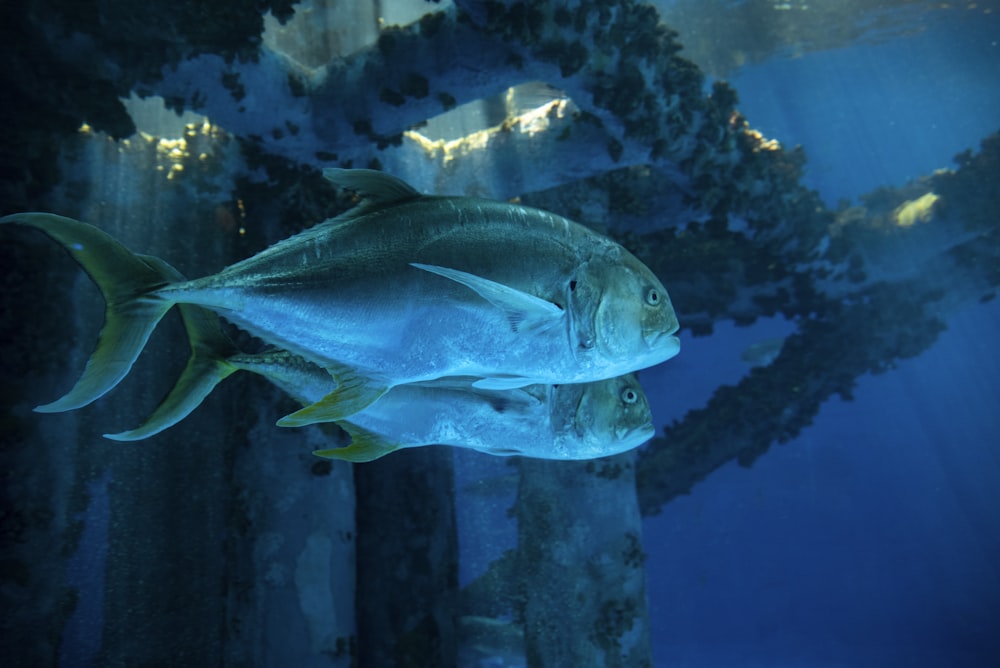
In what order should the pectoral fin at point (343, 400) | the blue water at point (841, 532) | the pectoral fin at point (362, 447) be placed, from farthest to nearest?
the blue water at point (841, 532), the pectoral fin at point (362, 447), the pectoral fin at point (343, 400)

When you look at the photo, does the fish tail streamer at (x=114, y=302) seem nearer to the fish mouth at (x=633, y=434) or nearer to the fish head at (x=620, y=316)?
the fish head at (x=620, y=316)

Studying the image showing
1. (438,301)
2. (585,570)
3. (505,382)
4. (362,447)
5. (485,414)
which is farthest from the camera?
(585,570)

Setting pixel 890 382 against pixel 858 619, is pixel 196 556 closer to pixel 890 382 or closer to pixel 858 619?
pixel 858 619

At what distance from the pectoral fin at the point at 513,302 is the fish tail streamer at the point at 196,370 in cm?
96

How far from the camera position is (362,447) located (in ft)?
7.55

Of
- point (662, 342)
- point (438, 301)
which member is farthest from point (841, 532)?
point (438, 301)

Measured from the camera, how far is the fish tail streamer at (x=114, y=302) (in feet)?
6.24

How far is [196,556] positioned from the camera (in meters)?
6.52

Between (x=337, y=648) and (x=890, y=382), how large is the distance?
176ft

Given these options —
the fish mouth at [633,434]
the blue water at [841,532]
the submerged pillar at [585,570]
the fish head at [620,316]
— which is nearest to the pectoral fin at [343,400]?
the fish head at [620,316]

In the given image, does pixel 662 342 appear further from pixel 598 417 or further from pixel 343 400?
pixel 343 400

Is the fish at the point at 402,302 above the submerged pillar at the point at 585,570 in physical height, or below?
above

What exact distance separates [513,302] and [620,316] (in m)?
0.41

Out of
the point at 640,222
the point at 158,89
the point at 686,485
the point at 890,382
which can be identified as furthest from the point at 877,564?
the point at 158,89
